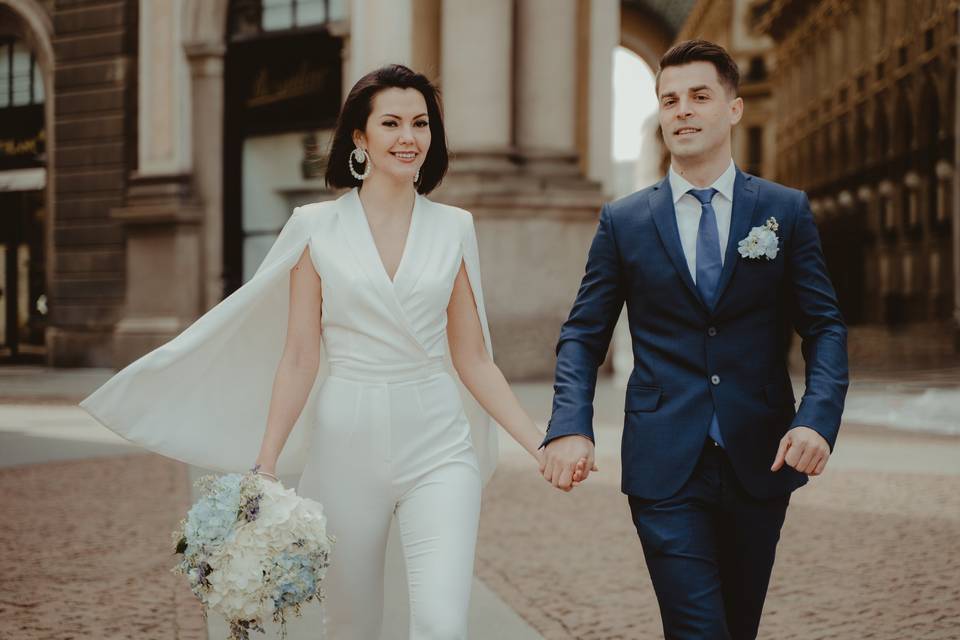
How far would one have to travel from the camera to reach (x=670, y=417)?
10.1 feet

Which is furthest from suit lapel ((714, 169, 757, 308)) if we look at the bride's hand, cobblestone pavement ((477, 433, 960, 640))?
cobblestone pavement ((477, 433, 960, 640))

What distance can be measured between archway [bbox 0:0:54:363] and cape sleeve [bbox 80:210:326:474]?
823 inches

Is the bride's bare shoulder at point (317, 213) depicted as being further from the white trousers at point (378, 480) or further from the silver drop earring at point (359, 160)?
the white trousers at point (378, 480)

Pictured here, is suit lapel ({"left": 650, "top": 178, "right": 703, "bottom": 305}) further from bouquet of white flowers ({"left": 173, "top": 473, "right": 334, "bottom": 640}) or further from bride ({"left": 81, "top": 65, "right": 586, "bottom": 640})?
bouquet of white flowers ({"left": 173, "top": 473, "right": 334, "bottom": 640})

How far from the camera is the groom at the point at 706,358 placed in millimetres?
3000

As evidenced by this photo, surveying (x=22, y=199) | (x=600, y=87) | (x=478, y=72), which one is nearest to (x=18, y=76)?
(x=22, y=199)

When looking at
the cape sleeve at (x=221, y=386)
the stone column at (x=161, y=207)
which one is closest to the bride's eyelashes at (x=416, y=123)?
the cape sleeve at (x=221, y=386)

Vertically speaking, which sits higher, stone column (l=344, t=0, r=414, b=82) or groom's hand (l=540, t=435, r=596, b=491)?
stone column (l=344, t=0, r=414, b=82)

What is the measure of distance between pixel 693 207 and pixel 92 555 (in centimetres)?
410

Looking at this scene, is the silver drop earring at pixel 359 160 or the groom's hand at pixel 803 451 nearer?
the groom's hand at pixel 803 451

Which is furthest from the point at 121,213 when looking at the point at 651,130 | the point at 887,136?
the point at 651,130

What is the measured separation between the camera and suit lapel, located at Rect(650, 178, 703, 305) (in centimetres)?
307

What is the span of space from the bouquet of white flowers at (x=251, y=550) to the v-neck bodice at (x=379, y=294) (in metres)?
0.52

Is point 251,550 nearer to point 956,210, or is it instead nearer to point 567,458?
point 567,458
